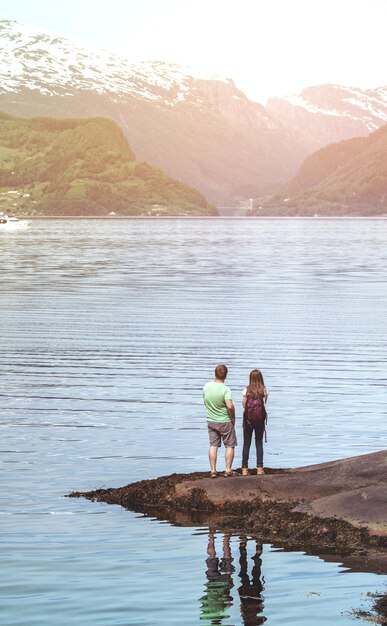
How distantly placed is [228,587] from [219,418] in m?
5.85

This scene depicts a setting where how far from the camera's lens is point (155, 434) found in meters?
38.4

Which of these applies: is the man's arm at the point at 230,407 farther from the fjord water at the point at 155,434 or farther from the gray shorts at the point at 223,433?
the fjord water at the point at 155,434

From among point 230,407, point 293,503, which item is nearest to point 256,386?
point 230,407

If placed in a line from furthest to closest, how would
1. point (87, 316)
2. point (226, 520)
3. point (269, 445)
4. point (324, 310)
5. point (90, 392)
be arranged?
1. point (324, 310)
2. point (87, 316)
3. point (90, 392)
4. point (269, 445)
5. point (226, 520)

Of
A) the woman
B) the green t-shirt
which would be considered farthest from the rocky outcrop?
the green t-shirt

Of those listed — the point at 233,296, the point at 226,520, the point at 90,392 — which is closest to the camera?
the point at 226,520

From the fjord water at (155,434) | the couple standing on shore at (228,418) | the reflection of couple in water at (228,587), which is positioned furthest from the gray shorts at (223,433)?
the reflection of couple in water at (228,587)

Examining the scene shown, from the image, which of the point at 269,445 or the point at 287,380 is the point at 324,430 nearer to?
the point at 269,445

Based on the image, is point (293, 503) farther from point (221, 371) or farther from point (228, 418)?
point (221, 371)

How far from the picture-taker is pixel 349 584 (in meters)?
22.2

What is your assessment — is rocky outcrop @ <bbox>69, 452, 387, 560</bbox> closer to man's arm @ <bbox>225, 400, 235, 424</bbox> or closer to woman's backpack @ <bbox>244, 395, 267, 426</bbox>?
woman's backpack @ <bbox>244, 395, 267, 426</bbox>

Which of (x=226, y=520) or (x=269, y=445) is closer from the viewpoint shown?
(x=226, y=520)

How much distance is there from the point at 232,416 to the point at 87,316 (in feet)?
194

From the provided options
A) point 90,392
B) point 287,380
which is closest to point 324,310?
point 287,380
